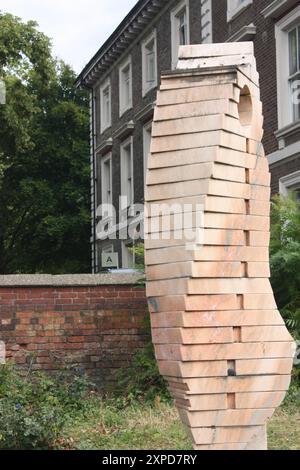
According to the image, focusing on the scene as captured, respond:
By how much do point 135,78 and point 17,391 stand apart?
65.6ft

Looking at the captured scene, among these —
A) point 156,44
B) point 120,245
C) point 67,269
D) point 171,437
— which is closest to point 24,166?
point 67,269

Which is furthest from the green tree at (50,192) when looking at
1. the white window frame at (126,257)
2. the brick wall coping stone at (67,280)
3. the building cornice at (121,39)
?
the brick wall coping stone at (67,280)

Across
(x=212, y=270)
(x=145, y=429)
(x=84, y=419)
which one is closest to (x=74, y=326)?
(x=84, y=419)

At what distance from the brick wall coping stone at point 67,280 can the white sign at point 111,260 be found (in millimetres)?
15841

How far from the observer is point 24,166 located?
3341 cm

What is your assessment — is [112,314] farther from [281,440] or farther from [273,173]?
[273,173]

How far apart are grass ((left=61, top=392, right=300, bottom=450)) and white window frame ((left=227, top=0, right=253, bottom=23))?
11993 mm

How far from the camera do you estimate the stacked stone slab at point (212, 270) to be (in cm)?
459

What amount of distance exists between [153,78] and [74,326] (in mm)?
16907

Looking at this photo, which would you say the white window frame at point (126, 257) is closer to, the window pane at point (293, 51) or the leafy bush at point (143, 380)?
the window pane at point (293, 51)

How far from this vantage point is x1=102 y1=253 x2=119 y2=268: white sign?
27.3 metres

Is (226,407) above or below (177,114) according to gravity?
below

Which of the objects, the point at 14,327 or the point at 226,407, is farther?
the point at 14,327

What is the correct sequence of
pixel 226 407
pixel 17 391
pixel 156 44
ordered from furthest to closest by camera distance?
pixel 156 44 < pixel 17 391 < pixel 226 407
